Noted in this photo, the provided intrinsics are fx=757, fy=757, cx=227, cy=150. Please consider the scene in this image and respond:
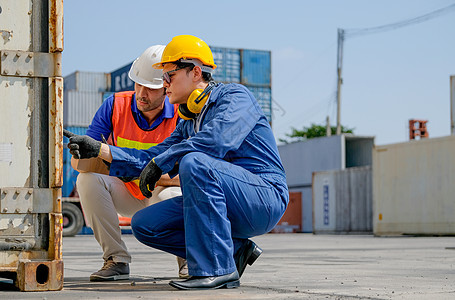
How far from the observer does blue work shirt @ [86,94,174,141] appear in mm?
4965

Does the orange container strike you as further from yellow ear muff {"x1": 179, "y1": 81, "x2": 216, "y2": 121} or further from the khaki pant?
yellow ear muff {"x1": 179, "y1": 81, "x2": 216, "y2": 121}

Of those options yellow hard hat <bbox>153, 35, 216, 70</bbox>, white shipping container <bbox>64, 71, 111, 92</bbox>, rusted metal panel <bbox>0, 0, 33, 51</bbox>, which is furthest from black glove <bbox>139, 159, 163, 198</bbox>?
white shipping container <bbox>64, 71, 111, 92</bbox>

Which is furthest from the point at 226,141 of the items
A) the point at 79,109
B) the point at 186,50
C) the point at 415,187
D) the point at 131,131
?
the point at 79,109

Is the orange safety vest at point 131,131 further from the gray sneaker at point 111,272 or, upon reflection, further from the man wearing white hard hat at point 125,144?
the gray sneaker at point 111,272

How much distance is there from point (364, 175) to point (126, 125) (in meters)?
22.7

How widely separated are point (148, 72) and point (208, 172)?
143 cm

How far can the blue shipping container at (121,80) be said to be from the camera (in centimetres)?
3834

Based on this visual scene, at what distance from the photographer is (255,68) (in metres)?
39.8

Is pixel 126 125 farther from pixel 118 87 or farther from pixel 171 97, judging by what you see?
pixel 118 87

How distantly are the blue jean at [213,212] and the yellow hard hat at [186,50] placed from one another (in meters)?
0.67

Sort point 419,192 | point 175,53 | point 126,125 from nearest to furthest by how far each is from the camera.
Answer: point 175,53
point 126,125
point 419,192

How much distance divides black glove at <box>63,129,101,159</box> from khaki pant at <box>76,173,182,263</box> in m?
0.76

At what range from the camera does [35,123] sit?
3881mm

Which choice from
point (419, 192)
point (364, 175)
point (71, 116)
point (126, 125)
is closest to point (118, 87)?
point (71, 116)
